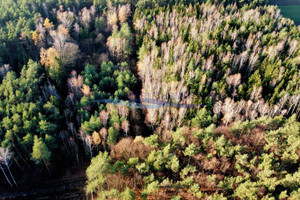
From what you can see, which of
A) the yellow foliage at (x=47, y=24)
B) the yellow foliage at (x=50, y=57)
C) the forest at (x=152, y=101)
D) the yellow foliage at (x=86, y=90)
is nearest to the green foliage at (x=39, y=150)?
the forest at (x=152, y=101)

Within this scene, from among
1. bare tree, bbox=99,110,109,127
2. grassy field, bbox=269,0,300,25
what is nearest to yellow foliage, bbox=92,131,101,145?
bare tree, bbox=99,110,109,127

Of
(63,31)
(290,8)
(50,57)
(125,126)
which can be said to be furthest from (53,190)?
(290,8)

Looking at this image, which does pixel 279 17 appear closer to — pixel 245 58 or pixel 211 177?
pixel 245 58

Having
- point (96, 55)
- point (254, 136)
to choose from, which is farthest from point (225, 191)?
point (96, 55)

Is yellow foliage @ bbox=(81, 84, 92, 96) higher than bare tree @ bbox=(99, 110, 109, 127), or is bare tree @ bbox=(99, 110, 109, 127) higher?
yellow foliage @ bbox=(81, 84, 92, 96)

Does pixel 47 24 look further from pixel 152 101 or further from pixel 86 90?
pixel 152 101

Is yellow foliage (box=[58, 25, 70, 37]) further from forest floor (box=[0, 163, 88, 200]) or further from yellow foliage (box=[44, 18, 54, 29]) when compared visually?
forest floor (box=[0, 163, 88, 200])
